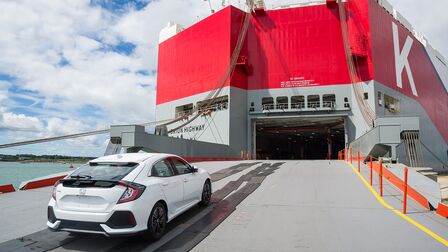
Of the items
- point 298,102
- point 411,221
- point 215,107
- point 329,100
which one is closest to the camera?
point 411,221

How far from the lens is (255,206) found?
7.88 meters

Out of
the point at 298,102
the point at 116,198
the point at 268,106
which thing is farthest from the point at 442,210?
the point at 298,102

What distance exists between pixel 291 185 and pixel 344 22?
2371cm

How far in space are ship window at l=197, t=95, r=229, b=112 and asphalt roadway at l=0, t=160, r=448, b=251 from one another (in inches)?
870

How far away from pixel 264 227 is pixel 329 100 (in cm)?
2687

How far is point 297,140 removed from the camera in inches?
2293

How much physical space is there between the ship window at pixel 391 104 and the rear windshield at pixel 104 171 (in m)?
30.6

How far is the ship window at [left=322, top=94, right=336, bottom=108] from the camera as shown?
97.1 feet

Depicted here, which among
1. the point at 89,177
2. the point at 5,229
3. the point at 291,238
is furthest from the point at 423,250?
the point at 5,229

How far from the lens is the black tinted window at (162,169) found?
5877 mm

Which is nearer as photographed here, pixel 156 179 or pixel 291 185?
pixel 156 179

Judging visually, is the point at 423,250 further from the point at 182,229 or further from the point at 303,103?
the point at 303,103

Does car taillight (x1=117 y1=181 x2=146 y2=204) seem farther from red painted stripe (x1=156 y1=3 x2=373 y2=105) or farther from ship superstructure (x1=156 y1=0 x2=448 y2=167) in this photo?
red painted stripe (x1=156 y1=3 x2=373 y2=105)

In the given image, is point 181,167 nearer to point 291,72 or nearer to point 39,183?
point 39,183
